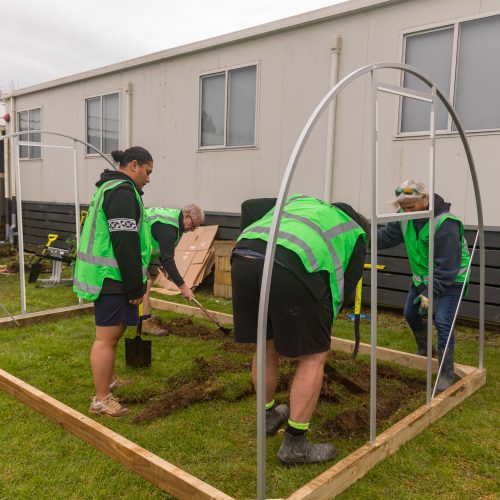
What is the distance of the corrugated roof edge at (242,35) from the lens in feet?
21.9

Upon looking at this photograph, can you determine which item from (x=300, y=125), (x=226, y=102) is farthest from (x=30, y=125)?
(x=300, y=125)

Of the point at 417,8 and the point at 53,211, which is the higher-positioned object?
the point at 417,8

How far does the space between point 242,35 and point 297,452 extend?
6.89 m

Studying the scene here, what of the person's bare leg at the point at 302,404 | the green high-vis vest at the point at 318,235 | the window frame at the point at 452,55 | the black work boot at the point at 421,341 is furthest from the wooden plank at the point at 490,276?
the person's bare leg at the point at 302,404

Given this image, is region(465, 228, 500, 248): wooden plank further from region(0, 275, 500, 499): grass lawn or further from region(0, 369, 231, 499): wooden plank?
region(0, 369, 231, 499): wooden plank

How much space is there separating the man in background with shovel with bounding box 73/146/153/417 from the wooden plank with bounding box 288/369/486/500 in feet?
5.19

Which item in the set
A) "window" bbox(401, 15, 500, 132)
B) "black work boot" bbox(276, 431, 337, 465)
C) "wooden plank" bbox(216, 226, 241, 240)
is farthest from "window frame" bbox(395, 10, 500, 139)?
"black work boot" bbox(276, 431, 337, 465)

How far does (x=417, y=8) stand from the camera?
6246mm

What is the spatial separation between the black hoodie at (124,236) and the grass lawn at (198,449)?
94cm

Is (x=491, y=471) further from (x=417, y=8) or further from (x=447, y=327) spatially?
(x=417, y=8)

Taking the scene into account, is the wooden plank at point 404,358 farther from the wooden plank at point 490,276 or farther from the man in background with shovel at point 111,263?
the man in background with shovel at point 111,263

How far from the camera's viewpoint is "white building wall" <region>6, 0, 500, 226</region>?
6160 mm

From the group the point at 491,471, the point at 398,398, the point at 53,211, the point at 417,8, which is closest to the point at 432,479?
Result: the point at 491,471

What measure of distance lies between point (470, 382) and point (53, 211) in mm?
10996
